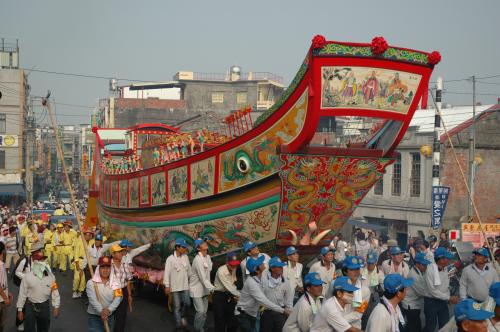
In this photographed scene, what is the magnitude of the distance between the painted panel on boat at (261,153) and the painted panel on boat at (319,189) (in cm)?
34

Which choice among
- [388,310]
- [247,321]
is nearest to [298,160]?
[247,321]

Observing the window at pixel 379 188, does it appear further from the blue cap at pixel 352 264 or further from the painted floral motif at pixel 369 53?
the blue cap at pixel 352 264

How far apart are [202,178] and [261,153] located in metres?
1.86

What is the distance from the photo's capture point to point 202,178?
13125 mm

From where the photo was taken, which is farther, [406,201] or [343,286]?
[406,201]

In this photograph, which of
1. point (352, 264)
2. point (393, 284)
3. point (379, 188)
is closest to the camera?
point (393, 284)

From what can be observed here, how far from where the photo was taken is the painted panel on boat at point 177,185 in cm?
1371

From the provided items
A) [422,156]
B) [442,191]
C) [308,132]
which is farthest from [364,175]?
[422,156]

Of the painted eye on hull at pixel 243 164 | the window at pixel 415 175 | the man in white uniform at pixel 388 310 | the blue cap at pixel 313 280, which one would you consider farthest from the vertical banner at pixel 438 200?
the man in white uniform at pixel 388 310

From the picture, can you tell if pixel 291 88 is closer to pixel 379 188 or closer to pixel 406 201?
pixel 406 201

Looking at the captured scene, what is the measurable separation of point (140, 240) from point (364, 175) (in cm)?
638

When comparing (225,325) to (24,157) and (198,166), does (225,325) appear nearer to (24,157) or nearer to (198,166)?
(198,166)

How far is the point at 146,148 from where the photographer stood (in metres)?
15.9

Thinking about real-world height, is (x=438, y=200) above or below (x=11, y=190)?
above
